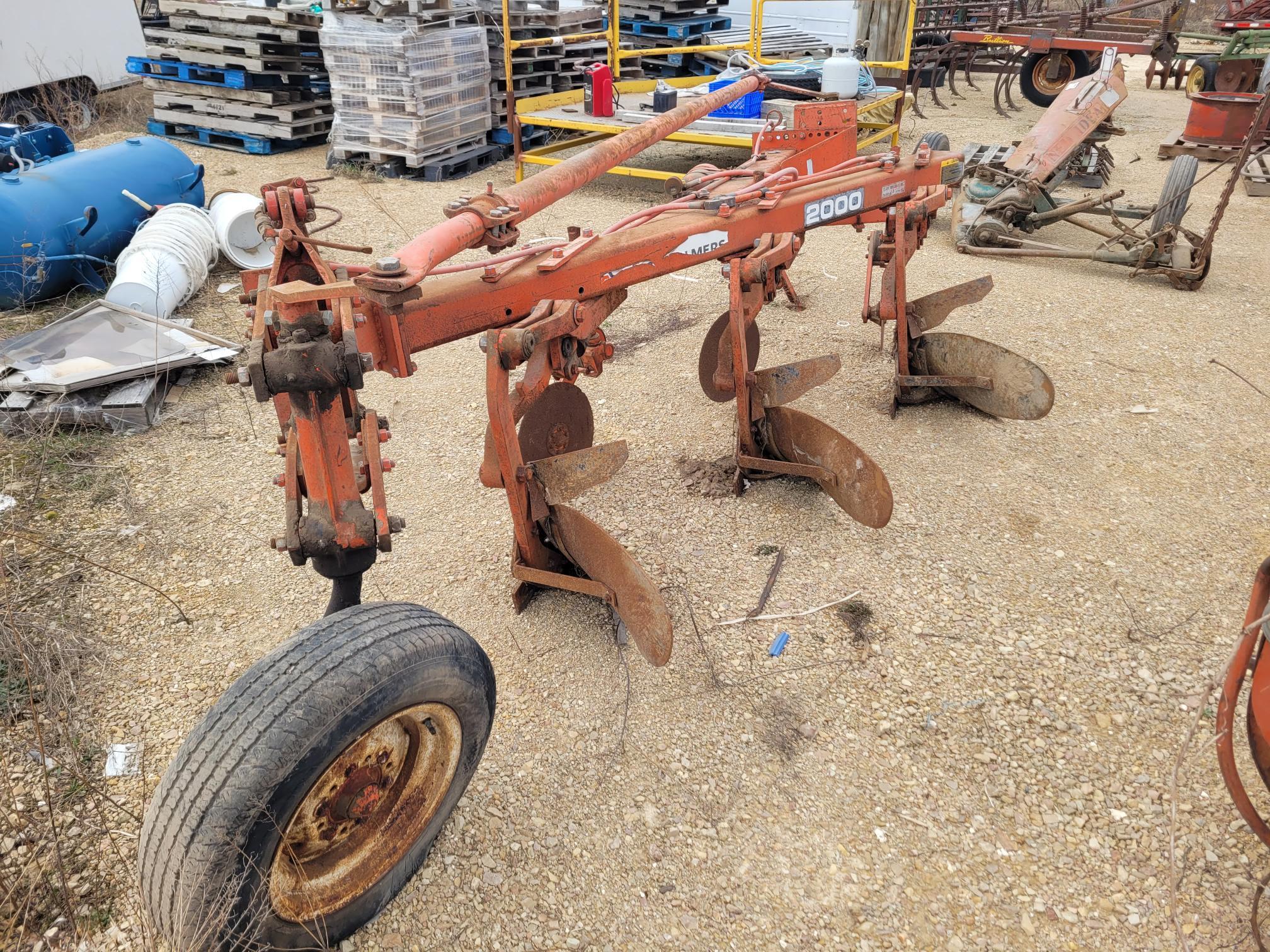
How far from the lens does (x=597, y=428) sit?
14.5 feet

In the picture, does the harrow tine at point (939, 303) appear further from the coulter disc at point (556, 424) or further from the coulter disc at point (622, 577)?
the coulter disc at point (622, 577)

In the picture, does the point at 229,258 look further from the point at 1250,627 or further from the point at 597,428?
the point at 1250,627

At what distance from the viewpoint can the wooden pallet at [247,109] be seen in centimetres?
883

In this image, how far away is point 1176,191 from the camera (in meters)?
6.21

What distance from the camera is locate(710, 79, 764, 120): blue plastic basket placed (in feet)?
25.0

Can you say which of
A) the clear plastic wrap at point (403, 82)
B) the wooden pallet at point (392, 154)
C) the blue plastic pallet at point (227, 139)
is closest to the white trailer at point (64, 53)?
the blue plastic pallet at point (227, 139)

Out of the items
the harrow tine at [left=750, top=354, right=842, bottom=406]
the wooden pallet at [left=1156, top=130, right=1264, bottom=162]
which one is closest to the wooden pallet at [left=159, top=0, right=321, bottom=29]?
the harrow tine at [left=750, top=354, right=842, bottom=406]

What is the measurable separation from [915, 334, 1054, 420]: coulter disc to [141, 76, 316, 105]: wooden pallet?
292 inches

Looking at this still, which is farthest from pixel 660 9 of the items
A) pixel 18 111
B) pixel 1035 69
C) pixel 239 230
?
pixel 18 111

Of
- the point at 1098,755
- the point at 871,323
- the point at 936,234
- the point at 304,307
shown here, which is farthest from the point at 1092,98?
the point at 304,307

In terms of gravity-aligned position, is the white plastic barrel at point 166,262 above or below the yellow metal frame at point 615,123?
below

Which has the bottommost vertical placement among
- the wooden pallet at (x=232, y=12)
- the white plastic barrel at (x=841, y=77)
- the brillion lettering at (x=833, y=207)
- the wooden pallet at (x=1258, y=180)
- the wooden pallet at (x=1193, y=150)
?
the wooden pallet at (x=1258, y=180)

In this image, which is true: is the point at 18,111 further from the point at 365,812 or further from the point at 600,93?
the point at 365,812

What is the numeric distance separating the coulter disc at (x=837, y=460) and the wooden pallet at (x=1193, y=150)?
7955 mm
